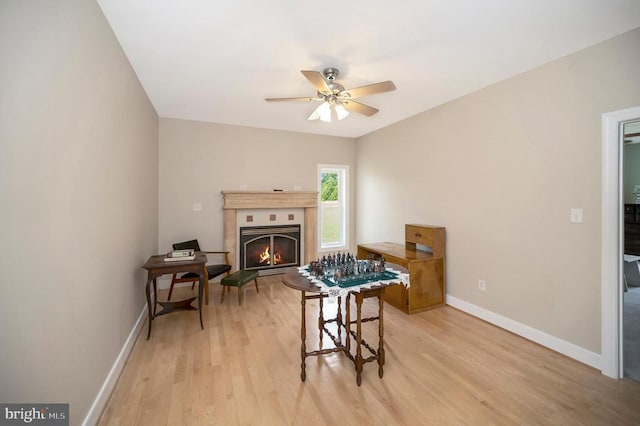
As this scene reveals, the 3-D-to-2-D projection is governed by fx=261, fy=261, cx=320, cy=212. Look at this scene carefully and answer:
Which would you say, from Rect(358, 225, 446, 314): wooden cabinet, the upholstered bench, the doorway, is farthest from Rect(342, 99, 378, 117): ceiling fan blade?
the doorway

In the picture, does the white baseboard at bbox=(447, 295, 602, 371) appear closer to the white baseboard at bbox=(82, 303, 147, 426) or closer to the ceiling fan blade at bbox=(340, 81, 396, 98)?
the ceiling fan blade at bbox=(340, 81, 396, 98)

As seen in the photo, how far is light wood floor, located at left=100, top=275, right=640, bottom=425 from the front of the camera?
1.66 m

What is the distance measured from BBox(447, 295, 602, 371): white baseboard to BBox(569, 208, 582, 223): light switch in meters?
1.08

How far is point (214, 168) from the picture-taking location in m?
4.36

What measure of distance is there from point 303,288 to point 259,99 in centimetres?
253

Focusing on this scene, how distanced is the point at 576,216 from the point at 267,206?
3.89m

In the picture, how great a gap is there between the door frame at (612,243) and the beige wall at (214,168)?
12.6 ft

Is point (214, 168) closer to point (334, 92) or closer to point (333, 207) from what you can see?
point (333, 207)

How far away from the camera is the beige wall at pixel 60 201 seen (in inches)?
39.8

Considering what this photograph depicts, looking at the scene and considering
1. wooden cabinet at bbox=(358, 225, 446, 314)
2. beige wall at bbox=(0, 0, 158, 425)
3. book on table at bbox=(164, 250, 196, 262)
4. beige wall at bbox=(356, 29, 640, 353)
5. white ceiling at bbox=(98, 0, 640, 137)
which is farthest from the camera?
wooden cabinet at bbox=(358, 225, 446, 314)

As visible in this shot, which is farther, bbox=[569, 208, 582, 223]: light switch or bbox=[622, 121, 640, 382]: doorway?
bbox=[622, 121, 640, 382]: doorway

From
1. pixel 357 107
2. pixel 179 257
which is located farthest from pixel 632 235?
pixel 179 257

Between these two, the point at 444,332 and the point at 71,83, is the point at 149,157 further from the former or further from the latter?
the point at 444,332

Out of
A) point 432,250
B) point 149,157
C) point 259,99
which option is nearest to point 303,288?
point 432,250
